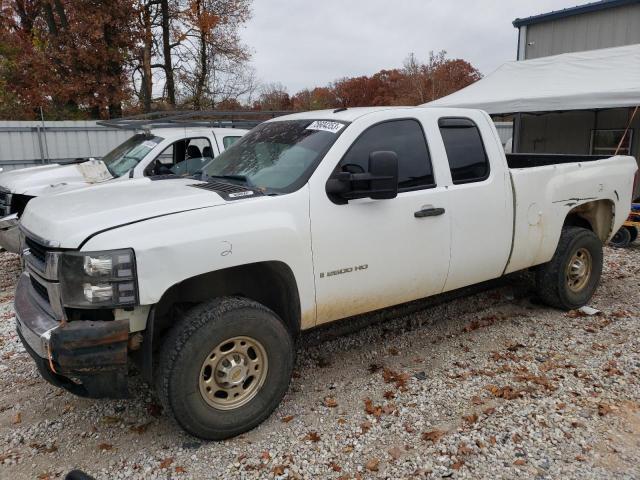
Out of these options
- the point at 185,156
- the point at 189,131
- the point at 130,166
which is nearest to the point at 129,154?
the point at 130,166

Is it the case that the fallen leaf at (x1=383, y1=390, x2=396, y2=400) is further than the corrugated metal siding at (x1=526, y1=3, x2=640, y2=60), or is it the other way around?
the corrugated metal siding at (x1=526, y1=3, x2=640, y2=60)

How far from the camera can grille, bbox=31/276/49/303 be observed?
3196mm

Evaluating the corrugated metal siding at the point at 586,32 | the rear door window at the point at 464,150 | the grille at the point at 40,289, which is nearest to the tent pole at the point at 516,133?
the corrugated metal siding at the point at 586,32

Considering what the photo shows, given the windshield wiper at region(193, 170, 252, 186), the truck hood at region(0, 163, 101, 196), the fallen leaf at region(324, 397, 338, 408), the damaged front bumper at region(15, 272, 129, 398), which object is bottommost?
the fallen leaf at region(324, 397, 338, 408)

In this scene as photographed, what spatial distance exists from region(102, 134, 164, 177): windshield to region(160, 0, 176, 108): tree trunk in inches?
592

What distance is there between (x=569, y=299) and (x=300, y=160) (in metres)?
3.39

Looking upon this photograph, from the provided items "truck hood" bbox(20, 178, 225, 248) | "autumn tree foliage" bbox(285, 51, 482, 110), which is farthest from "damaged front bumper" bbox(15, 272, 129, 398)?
"autumn tree foliage" bbox(285, 51, 482, 110)

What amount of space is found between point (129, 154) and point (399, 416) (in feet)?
19.8

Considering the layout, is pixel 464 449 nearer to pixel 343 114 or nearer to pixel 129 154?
pixel 343 114

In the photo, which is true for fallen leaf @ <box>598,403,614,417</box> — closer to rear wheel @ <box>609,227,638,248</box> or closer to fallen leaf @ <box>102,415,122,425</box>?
fallen leaf @ <box>102,415,122,425</box>

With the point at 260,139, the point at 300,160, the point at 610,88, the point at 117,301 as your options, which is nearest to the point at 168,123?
the point at 260,139

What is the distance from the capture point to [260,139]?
426cm

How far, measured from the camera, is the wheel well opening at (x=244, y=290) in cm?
317

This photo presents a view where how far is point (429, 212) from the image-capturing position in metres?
3.88
